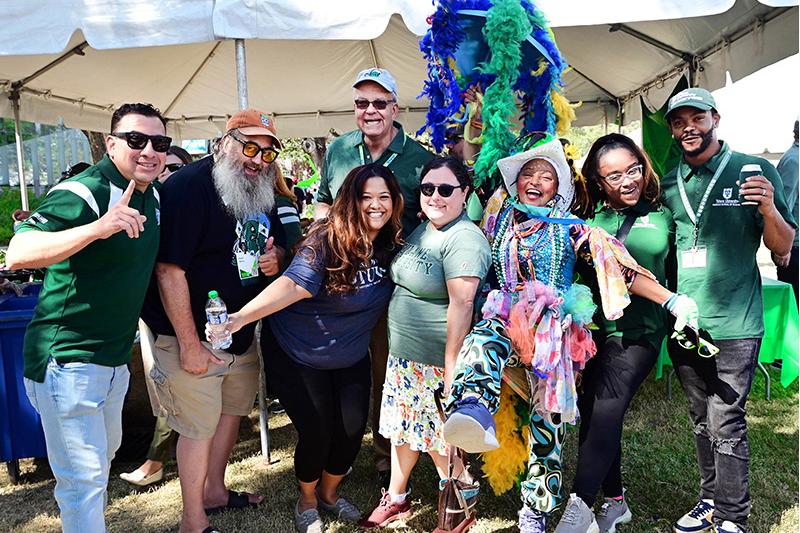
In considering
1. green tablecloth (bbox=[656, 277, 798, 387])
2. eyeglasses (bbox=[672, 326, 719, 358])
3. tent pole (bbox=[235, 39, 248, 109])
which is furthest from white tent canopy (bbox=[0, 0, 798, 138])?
eyeglasses (bbox=[672, 326, 719, 358])

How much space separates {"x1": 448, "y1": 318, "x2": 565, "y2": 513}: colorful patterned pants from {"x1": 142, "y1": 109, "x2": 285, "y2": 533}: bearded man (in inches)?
40.9

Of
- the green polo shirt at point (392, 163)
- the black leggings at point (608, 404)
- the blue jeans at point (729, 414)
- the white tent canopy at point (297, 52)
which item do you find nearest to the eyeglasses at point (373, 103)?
the green polo shirt at point (392, 163)

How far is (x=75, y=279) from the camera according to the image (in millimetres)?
2145

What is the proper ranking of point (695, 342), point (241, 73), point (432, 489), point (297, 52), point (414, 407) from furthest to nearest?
point (297, 52), point (241, 73), point (432, 489), point (414, 407), point (695, 342)

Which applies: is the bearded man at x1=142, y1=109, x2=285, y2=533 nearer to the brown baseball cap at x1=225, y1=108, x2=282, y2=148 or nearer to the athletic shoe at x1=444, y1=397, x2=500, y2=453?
the brown baseball cap at x1=225, y1=108, x2=282, y2=148

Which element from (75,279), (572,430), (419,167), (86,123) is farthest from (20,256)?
(86,123)

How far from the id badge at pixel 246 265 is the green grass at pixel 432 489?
1.27m

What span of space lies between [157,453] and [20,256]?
189 cm

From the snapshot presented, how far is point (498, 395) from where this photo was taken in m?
2.43

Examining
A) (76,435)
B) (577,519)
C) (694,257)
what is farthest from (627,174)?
(76,435)

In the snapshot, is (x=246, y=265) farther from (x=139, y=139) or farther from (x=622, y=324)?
(x=622, y=324)

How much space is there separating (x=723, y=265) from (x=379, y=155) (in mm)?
1738

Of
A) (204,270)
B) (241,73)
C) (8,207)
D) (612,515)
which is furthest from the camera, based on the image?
(8,207)

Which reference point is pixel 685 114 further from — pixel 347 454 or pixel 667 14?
pixel 347 454
